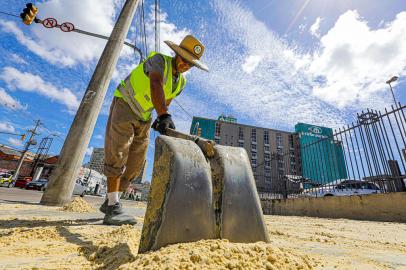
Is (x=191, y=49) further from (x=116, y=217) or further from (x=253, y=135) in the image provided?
(x=253, y=135)

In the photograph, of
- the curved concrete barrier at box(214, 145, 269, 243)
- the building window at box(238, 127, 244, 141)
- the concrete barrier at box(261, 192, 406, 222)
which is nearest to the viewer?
the curved concrete barrier at box(214, 145, 269, 243)


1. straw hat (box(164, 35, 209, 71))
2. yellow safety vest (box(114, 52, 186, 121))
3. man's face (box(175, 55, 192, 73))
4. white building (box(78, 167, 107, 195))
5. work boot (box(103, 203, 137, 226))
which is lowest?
work boot (box(103, 203, 137, 226))

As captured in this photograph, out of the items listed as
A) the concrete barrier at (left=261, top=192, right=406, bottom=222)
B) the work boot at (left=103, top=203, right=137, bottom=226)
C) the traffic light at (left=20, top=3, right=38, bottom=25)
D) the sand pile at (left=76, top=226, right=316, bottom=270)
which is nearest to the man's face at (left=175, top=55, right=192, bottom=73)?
the work boot at (left=103, top=203, right=137, bottom=226)

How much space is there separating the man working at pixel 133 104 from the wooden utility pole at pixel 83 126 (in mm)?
2091

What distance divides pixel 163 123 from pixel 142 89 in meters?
0.76

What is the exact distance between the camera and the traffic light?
662cm

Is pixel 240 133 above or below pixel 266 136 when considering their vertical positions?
below

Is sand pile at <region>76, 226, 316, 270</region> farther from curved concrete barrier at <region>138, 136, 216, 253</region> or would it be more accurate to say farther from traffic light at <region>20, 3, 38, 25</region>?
traffic light at <region>20, 3, 38, 25</region>

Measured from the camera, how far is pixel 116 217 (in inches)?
84.6

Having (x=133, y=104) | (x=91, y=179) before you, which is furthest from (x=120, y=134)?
(x=91, y=179)

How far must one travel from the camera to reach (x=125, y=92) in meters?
2.41

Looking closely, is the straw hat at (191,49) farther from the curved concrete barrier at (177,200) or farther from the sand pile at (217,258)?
the sand pile at (217,258)

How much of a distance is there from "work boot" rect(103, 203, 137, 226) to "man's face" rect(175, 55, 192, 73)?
1.46m

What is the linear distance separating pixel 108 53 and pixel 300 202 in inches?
272
